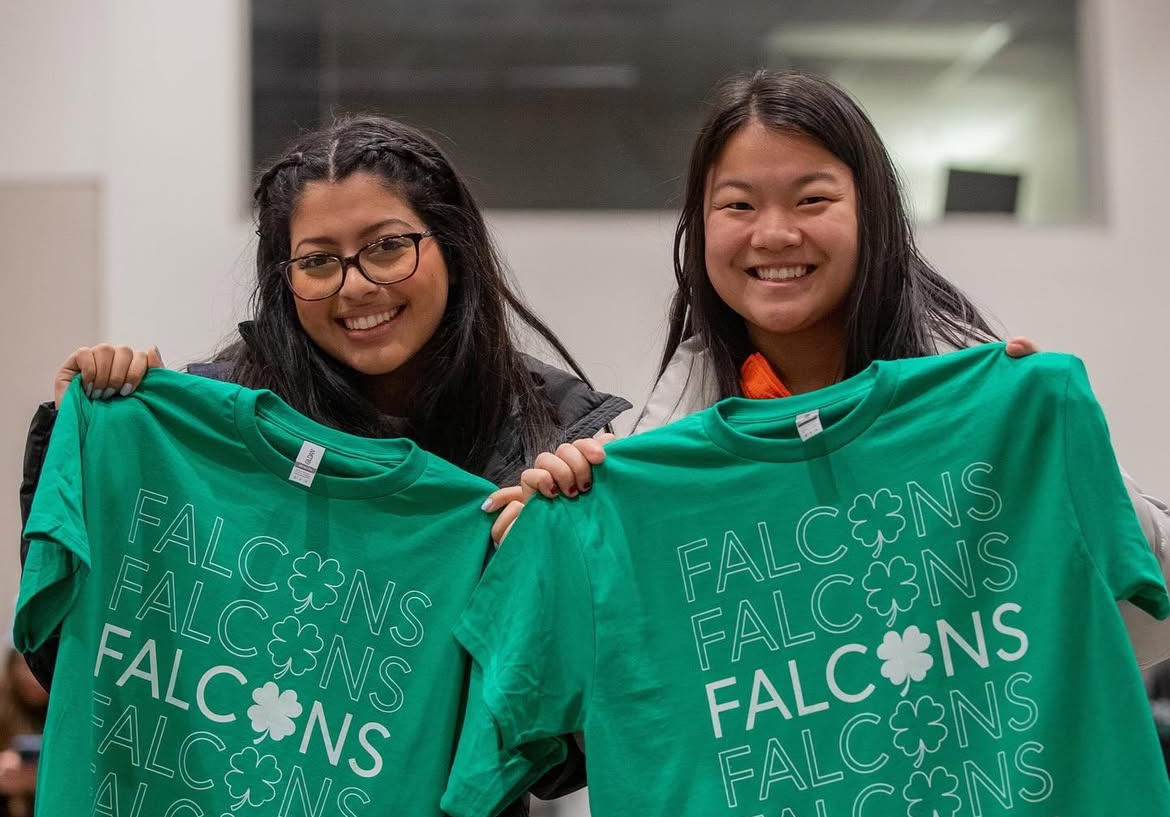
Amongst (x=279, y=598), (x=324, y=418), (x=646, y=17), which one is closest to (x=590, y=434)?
(x=324, y=418)

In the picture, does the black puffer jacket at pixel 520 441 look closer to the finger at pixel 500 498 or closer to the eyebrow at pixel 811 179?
the finger at pixel 500 498

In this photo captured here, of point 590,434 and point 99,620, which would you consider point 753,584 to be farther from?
point 99,620

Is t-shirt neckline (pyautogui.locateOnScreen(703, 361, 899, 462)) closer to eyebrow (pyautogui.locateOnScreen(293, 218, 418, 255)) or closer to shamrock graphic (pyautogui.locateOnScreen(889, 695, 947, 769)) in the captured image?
shamrock graphic (pyautogui.locateOnScreen(889, 695, 947, 769))

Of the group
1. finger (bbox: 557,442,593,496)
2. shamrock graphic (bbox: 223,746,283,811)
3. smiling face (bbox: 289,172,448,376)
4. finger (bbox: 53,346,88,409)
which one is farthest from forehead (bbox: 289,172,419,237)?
shamrock graphic (bbox: 223,746,283,811)

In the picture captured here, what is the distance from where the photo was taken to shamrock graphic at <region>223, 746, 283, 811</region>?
4.67 feet

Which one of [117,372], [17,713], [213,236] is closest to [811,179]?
[117,372]

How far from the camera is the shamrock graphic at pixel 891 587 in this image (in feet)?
4.58

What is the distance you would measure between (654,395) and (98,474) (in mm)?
726

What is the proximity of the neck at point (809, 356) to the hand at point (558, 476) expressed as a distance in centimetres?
32

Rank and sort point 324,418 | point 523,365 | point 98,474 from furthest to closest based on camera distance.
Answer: point 523,365
point 324,418
point 98,474

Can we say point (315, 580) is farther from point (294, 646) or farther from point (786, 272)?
point (786, 272)

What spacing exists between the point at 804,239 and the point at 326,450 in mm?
658

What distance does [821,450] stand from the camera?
144 cm

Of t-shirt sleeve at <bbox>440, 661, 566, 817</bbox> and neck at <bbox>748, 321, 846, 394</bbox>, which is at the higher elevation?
neck at <bbox>748, 321, 846, 394</bbox>
